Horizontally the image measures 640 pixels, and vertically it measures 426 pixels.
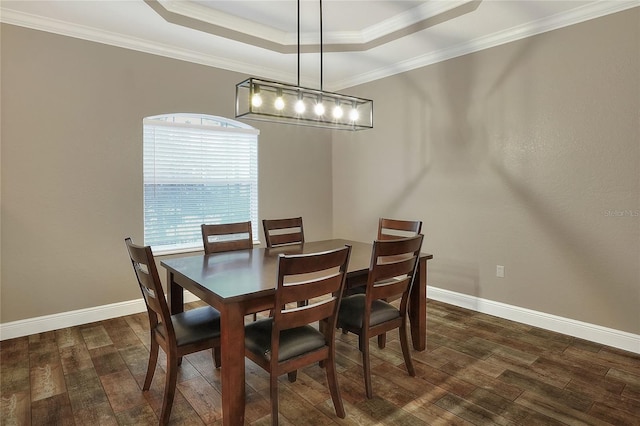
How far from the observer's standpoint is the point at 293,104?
292 cm

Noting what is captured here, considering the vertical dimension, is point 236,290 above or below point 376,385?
above

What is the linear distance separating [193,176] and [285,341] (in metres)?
2.72

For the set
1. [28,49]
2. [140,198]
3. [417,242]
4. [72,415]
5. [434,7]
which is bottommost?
[72,415]

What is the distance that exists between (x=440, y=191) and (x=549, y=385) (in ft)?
7.01

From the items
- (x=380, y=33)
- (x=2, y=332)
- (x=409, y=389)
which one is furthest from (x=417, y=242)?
(x=2, y=332)

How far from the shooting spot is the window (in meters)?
3.85

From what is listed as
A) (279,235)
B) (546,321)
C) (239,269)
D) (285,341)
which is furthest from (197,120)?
(546,321)

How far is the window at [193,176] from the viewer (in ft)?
12.6

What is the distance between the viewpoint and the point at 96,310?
3506 millimetres

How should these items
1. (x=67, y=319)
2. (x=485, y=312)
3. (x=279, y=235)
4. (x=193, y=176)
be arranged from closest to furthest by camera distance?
(x=279, y=235), (x=67, y=319), (x=485, y=312), (x=193, y=176)

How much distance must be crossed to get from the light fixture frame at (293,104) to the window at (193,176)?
4.38 ft

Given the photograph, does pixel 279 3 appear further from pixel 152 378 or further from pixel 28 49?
pixel 152 378

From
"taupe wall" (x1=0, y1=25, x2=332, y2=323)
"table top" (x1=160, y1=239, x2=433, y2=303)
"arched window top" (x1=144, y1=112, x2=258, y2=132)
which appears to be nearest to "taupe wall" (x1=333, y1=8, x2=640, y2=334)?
"table top" (x1=160, y1=239, x2=433, y2=303)

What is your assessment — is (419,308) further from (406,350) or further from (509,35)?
(509,35)
